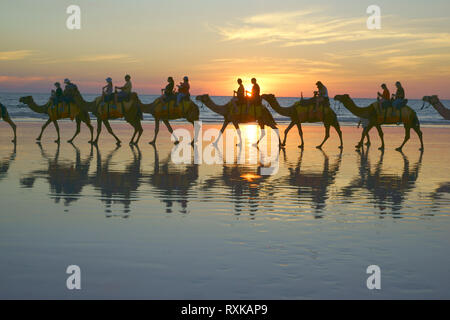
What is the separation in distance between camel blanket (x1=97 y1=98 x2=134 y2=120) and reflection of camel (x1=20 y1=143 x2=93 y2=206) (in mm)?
5633

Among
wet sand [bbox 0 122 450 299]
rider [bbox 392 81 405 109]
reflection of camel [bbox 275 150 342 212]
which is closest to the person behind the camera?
wet sand [bbox 0 122 450 299]

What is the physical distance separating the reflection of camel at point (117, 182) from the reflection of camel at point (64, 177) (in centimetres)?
29

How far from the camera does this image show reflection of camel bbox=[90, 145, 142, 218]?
10195 millimetres

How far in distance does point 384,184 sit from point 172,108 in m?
12.0

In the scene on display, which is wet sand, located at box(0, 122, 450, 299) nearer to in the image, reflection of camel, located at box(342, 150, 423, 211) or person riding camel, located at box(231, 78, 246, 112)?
reflection of camel, located at box(342, 150, 423, 211)

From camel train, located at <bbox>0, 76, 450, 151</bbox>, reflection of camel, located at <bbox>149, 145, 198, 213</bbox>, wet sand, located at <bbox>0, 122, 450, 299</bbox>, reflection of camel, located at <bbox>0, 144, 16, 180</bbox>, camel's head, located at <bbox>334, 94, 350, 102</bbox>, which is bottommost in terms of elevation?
wet sand, located at <bbox>0, 122, 450, 299</bbox>

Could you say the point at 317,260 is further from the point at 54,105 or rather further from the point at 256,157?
the point at 54,105

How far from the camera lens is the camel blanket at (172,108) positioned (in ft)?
76.7

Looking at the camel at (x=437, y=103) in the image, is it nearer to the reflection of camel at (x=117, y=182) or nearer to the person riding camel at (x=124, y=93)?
the person riding camel at (x=124, y=93)

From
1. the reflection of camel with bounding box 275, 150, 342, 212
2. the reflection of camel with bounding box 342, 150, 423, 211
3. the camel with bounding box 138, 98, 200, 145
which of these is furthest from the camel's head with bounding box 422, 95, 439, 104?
the camel with bounding box 138, 98, 200, 145

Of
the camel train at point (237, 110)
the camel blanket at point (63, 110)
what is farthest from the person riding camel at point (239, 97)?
the camel blanket at point (63, 110)

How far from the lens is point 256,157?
18781 mm

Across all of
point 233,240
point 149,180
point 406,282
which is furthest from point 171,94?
point 406,282
